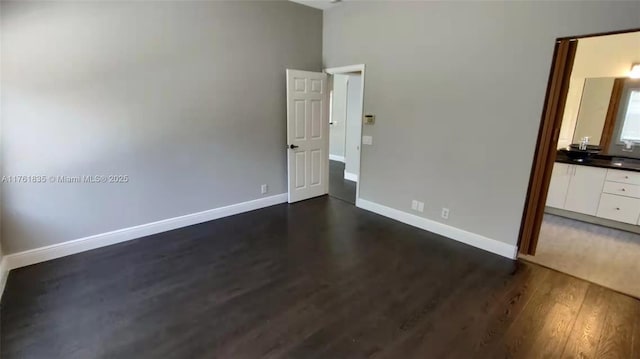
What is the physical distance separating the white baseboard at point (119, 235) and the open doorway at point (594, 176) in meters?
3.51

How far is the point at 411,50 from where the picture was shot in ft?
12.3

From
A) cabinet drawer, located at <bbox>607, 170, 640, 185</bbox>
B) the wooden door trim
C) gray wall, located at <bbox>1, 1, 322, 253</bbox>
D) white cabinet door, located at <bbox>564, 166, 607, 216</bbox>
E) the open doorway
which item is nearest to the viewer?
the wooden door trim

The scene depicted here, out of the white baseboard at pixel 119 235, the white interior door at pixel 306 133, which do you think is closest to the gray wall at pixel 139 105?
the white baseboard at pixel 119 235

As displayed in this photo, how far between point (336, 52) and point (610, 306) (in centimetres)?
422

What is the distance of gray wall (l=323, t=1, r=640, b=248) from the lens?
111 inches

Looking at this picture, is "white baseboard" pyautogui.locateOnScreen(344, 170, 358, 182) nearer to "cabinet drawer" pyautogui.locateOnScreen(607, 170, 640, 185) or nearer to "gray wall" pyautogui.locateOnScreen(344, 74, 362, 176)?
"gray wall" pyautogui.locateOnScreen(344, 74, 362, 176)

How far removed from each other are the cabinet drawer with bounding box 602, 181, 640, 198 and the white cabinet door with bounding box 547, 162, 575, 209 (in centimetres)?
41

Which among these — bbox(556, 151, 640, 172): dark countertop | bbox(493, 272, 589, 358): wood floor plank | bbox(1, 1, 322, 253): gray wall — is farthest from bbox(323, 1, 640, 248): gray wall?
bbox(556, 151, 640, 172): dark countertop

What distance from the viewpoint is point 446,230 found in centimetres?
370

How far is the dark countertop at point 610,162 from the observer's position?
12.6 ft

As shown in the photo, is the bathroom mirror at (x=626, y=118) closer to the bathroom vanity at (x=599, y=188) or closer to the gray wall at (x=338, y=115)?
the bathroom vanity at (x=599, y=188)

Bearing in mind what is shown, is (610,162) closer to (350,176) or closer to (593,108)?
(593,108)

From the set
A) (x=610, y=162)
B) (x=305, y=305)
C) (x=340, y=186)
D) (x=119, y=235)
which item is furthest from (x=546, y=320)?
(x=119, y=235)

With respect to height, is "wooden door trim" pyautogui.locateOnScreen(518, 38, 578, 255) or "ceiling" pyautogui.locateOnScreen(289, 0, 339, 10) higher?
"ceiling" pyautogui.locateOnScreen(289, 0, 339, 10)
